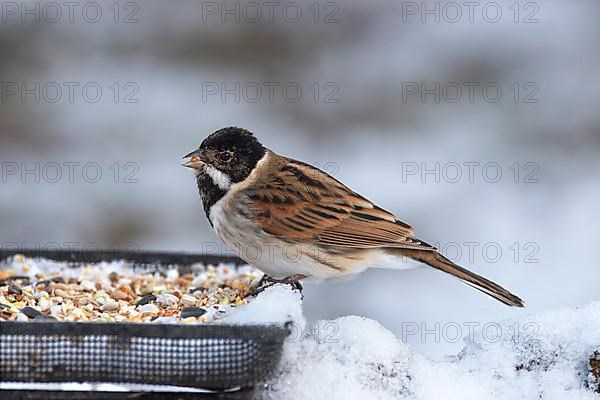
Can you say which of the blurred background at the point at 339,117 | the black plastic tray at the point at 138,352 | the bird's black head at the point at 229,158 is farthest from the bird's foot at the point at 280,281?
the blurred background at the point at 339,117

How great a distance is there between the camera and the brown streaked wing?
15.1ft

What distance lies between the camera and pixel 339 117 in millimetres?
9258

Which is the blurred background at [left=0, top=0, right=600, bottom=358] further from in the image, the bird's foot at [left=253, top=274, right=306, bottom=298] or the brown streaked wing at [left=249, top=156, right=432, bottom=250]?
the bird's foot at [left=253, top=274, right=306, bottom=298]

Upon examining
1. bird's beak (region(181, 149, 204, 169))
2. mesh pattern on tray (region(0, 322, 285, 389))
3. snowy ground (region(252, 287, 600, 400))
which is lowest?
snowy ground (region(252, 287, 600, 400))

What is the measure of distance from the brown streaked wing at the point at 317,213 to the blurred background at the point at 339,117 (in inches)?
129

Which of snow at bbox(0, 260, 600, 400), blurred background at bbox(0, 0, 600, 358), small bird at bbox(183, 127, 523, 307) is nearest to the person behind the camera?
snow at bbox(0, 260, 600, 400)

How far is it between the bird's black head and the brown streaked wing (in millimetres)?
110

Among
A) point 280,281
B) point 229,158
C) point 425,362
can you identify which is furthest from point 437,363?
point 229,158

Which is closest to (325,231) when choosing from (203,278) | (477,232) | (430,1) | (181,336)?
(203,278)

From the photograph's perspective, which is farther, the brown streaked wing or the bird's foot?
the brown streaked wing

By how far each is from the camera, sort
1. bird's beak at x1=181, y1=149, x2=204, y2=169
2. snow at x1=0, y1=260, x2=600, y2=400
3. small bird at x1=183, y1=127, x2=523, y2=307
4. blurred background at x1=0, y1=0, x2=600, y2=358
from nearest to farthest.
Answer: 1. snow at x1=0, y1=260, x2=600, y2=400
2. small bird at x1=183, y1=127, x2=523, y2=307
3. bird's beak at x1=181, y1=149, x2=204, y2=169
4. blurred background at x1=0, y1=0, x2=600, y2=358

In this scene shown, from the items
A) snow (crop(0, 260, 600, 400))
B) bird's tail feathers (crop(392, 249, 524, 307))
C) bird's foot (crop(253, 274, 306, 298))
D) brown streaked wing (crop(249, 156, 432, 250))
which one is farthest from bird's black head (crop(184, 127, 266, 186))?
snow (crop(0, 260, 600, 400))

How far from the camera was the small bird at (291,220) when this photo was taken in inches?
179

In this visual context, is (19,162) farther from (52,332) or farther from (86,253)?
(52,332)
